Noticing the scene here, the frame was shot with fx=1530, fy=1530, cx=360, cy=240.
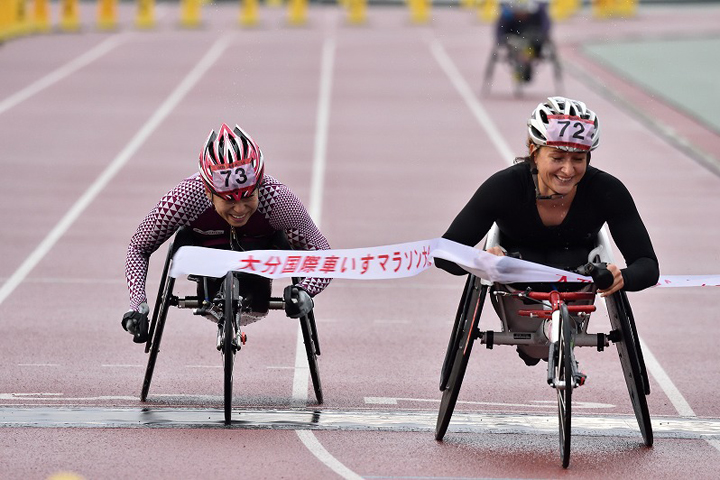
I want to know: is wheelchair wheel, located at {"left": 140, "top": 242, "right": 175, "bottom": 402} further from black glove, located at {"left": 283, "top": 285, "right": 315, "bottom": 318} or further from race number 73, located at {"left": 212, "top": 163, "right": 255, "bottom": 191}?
black glove, located at {"left": 283, "top": 285, "right": 315, "bottom": 318}

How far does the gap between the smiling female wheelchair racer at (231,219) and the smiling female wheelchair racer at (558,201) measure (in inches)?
40.8

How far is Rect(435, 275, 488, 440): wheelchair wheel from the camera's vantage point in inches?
296

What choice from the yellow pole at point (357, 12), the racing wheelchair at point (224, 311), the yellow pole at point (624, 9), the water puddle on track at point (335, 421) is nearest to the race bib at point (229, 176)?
the racing wheelchair at point (224, 311)

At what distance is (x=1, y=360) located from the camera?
9.63m

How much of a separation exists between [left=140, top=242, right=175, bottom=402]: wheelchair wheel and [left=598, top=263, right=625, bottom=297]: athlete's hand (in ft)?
7.62

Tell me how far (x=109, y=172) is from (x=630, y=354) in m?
12.4

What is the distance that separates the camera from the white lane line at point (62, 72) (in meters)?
26.1

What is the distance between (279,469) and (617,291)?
1.84m

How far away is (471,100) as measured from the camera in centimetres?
2739

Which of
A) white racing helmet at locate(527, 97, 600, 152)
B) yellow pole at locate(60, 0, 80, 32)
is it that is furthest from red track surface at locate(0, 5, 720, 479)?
yellow pole at locate(60, 0, 80, 32)

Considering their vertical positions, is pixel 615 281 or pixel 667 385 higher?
pixel 615 281

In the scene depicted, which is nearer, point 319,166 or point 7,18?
point 319,166

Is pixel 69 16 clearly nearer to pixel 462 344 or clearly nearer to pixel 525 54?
pixel 525 54

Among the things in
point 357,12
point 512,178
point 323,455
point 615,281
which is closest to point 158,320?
point 323,455
